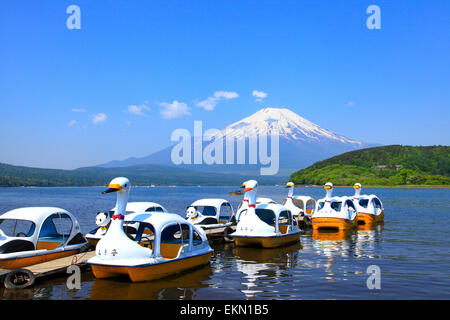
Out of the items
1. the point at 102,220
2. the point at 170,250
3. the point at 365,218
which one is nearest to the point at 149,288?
the point at 170,250

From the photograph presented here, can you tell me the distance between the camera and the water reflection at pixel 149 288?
12.4 meters

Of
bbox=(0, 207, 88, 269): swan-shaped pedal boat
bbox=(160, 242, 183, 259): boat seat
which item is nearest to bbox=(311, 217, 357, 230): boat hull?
bbox=(160, 242, 183, 259): boat seat

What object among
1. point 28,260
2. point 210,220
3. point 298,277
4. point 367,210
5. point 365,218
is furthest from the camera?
point 367,210

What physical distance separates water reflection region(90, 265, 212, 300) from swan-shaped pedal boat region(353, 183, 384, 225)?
24873 mm

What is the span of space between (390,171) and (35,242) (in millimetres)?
177812

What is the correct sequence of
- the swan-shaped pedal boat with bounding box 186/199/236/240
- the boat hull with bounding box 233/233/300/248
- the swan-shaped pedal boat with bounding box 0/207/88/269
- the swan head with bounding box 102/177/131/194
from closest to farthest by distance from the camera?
the swan head with bounding box 102/177/131/194 < the swan-shaped pedal boat with bounding box 0/207/88/269 < the boat hull with bounding box 233/233/300/248 < the swan-shaped pedal boat with bounding box 186/199/236/240

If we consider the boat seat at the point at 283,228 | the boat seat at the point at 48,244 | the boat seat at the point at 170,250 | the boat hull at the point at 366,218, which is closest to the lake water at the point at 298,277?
the boat seat at the point at 170,250

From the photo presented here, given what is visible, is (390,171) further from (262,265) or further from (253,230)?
(262,265)

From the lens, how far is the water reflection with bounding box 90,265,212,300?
1237 cm

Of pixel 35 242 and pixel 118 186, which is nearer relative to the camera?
pixel 118 186

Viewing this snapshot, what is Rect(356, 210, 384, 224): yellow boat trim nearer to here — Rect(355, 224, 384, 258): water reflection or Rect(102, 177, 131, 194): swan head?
Rect(355, 224, 384, 258): water reflection

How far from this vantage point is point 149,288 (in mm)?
13016
